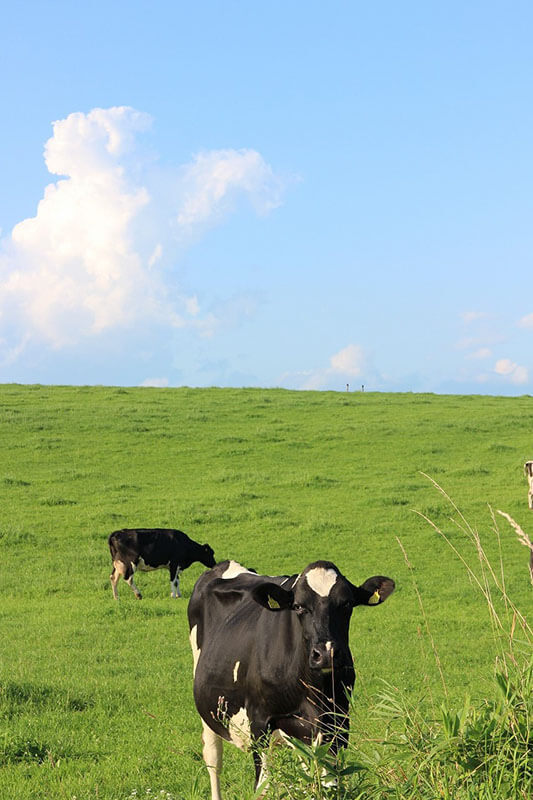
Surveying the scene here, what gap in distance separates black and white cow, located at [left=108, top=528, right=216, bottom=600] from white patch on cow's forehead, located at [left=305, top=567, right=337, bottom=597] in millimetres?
13774

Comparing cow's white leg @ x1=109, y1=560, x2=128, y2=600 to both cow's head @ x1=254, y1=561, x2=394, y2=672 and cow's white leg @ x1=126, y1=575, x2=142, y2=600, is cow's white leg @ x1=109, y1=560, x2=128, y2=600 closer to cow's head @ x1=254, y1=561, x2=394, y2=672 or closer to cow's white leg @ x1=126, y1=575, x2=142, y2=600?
cow's white leg @ x1=126, y1=575, x2=142, y2=600

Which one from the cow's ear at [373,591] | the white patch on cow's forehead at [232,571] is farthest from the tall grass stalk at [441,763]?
the white patch on cow's forehead at [232,571]

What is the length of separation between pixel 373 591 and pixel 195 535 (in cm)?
1818

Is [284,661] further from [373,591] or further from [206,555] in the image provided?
[206,555]

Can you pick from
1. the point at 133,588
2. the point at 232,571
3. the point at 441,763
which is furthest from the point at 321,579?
the point at 133,588

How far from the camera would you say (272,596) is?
19.6ft

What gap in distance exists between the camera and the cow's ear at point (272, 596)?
5.84 meters

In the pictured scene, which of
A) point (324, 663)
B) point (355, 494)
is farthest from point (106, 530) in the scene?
point (324, 663)

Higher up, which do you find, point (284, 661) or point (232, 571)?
point (232, 571)

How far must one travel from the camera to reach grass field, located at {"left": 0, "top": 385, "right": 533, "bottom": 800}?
9.50 m

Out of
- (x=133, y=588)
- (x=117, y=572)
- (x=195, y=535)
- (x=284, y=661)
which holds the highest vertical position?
(x=195, y=535)

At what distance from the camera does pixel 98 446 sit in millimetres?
35156

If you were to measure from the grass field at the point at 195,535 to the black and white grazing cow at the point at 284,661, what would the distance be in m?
0.49

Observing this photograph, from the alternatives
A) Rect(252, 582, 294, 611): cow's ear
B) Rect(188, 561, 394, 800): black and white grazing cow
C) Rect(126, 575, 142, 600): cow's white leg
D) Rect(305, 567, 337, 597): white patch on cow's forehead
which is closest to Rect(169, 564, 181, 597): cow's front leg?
Rect(126, 575, 142, 600): cow's white leg
